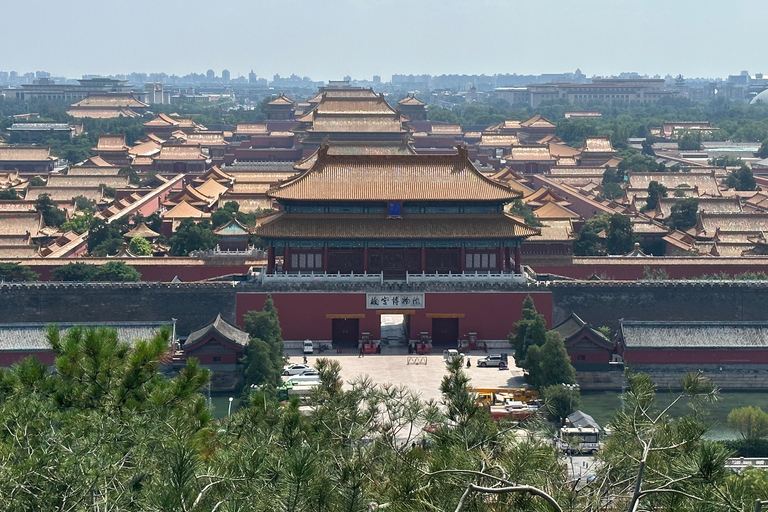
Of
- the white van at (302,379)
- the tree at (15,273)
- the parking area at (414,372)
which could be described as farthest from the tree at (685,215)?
the tree at (15,273)

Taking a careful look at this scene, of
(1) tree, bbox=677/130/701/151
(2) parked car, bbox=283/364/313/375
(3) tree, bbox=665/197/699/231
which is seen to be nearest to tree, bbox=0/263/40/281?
(2) parked car, bbox=283/364/313/375

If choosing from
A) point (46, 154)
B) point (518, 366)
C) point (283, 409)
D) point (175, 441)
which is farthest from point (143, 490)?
point (46, 154)

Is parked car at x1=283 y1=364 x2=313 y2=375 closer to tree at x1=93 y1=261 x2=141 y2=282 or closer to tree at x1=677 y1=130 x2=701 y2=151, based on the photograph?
tree at x1=93 y1=261 x2=141 y2=282

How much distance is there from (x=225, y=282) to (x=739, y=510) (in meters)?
32.5

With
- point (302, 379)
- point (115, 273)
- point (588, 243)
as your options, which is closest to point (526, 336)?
point (302, 379)

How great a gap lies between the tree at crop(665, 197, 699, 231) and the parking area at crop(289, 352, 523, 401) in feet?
74.5

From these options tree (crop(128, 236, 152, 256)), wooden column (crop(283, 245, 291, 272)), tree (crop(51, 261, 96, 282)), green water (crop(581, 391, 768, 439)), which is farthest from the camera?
tree (crop(128, 236, 152, 256))

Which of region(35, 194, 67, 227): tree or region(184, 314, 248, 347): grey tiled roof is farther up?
region(35, 194, 67, 227): tree

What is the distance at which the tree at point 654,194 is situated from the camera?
224 feet

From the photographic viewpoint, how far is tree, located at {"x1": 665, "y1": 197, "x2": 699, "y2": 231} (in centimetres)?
6075

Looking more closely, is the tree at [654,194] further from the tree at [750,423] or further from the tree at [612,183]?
the tree at [750,423]

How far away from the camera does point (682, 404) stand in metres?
37.4

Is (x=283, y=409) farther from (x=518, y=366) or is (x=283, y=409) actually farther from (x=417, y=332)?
(x=417, y=332)

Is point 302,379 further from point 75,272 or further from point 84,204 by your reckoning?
point 84,204
